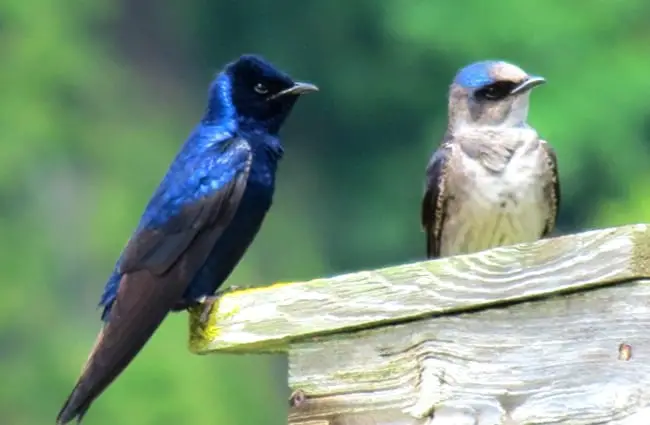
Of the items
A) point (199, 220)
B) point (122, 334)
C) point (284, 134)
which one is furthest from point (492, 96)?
point (284, 134)

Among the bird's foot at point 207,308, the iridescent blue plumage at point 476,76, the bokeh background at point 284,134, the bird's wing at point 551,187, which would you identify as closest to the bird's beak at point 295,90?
the iridescent blue plumage at point 476,76

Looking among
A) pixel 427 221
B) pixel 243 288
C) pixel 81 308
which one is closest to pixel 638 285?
pixel 243 288

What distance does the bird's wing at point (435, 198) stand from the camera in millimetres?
3123

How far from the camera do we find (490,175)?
3062 mm

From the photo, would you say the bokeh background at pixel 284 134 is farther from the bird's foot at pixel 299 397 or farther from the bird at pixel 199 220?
the bird's foot at pixel 299 397

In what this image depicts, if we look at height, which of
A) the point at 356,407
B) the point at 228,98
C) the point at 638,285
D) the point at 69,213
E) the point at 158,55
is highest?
the point at 158,55

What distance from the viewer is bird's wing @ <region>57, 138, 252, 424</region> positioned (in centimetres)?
285

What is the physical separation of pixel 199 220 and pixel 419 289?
0.63 metres

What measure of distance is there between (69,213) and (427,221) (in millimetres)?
6823

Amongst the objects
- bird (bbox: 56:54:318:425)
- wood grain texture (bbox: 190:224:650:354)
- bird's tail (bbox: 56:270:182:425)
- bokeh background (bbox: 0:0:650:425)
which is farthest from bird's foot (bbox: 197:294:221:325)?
bokeh background (bbox: 0:0:650:425)

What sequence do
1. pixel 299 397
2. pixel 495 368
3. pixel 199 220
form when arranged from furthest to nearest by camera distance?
→ pixel 199 220, pixel 299 397, pixel 495 368

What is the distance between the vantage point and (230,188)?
10.0 feet

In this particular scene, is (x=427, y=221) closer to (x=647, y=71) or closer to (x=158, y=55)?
(x=647, y=71)

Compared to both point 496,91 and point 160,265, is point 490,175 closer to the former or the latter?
point 496,91
